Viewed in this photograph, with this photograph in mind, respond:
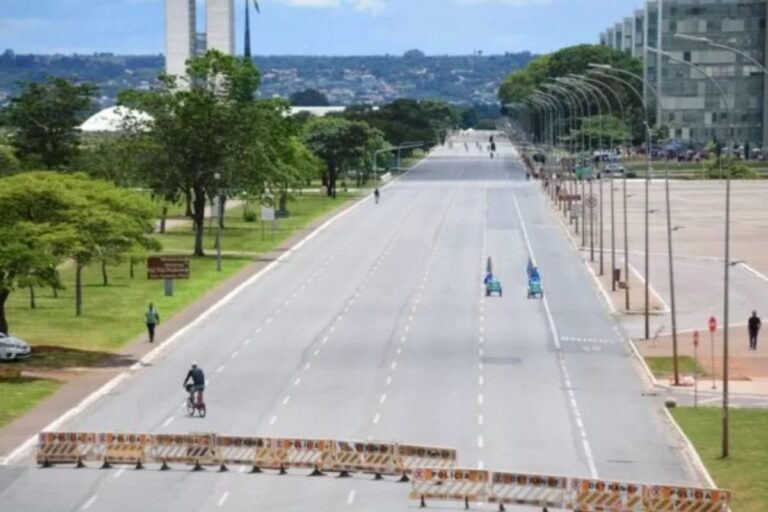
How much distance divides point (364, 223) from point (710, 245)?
28.4m

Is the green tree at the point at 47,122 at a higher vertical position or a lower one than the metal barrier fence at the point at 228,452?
higher

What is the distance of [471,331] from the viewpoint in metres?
69.9

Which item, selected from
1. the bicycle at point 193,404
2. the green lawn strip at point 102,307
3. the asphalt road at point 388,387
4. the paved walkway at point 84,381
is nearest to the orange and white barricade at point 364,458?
the asphalt road at point 388,387

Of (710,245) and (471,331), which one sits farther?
(710,245)

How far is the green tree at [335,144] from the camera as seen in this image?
179 meters

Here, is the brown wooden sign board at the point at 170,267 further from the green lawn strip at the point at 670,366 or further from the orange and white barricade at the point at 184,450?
the orange and white barricade at the point at 184,450

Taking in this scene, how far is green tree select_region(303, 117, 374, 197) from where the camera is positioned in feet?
586

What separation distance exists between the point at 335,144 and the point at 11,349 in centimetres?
11865

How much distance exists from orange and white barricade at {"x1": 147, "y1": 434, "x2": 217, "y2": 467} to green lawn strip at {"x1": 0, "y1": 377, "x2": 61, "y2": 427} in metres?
7.17

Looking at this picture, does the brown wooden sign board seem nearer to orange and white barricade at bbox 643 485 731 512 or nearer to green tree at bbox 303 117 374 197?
orange and white barricade at bbox 643 485 731 512

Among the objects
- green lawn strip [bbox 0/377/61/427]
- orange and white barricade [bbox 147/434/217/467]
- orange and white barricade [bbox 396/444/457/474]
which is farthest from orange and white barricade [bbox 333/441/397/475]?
green lawn strip [bbox 0/377/61/427]

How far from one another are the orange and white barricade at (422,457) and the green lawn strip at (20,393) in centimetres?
1184

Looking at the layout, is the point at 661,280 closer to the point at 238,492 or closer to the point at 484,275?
the point at 484,275

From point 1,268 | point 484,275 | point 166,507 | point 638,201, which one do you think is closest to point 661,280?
point 484,275
